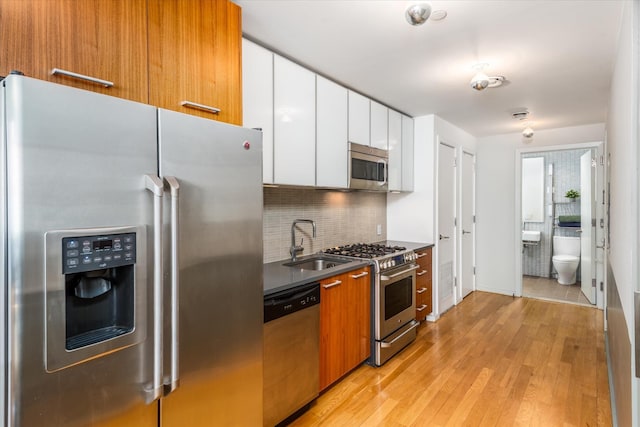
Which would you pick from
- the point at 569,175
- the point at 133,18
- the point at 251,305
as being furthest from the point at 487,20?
the point at 569,175

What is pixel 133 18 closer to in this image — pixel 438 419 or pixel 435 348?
pixel 438 419

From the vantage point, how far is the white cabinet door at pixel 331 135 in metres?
2.63

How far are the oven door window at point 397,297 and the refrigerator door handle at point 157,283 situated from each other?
198 centimetres

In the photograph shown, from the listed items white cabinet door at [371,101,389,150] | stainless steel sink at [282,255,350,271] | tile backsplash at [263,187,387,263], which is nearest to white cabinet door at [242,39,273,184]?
tile backsplash at [263,187,387,263]

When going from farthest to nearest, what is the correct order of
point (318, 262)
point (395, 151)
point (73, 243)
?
point (395, 151) → point (318, 262) → point (73, 243)

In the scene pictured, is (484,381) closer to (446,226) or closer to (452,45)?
(446,226)

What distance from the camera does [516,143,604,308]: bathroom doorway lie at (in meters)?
4.86

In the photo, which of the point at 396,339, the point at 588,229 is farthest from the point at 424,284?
the point at 588,229

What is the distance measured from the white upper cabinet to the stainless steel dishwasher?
1826mm

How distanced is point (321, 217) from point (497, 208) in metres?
3.16

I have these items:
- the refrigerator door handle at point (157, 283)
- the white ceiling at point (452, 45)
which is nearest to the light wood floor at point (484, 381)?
the refrigerator door handle at point (157, 283)

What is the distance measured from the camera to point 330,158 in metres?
2.74

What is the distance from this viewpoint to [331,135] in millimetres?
2748

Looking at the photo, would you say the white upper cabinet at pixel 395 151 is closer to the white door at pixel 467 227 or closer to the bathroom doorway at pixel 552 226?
the white door at pixel 467 227
